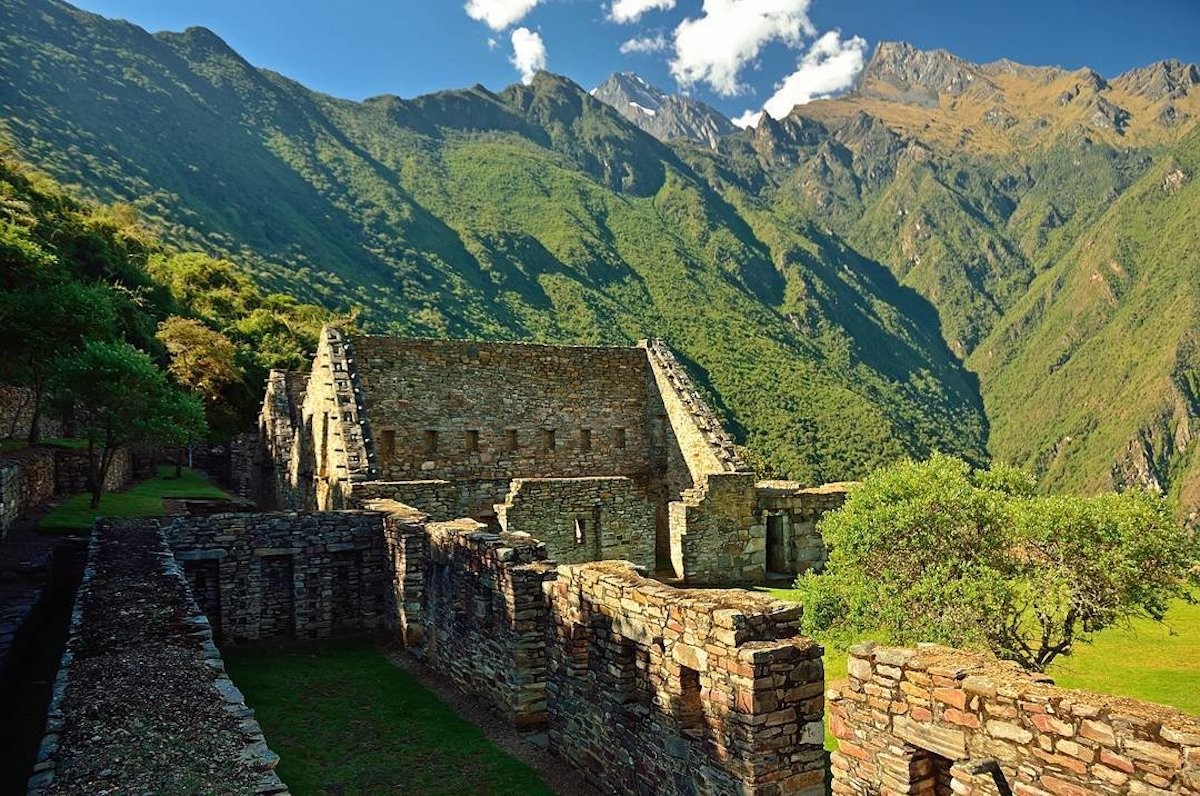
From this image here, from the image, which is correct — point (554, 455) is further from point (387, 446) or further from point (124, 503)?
point (124, 503)

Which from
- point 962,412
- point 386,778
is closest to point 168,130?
point 386,778

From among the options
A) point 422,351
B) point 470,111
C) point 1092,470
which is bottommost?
point 1092,470

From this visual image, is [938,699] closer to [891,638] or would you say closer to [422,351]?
[891,638]

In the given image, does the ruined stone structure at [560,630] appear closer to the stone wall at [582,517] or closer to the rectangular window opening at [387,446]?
the stone wall at [582,517]

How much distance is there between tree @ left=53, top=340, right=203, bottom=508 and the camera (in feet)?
61.6

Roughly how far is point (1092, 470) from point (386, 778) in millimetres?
124779

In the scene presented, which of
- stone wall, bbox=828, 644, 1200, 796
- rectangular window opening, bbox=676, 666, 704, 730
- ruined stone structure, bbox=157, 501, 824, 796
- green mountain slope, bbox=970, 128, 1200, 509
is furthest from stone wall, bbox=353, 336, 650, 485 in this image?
green mountain slope, bbox=970, 128, 1200, 509

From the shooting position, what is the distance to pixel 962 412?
5089 inches

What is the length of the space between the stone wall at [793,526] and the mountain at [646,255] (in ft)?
155

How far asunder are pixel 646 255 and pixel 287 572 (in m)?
98.1

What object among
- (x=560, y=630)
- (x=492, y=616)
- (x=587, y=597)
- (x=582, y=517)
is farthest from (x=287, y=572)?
(x=587, y=597)

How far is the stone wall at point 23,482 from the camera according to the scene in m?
15.6

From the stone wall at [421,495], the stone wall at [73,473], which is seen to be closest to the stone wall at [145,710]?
the stone wall at [421,495]

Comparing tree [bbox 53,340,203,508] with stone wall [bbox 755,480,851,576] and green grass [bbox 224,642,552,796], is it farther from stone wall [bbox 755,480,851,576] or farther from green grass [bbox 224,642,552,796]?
stone wall [bbox 755,480,851,576]
